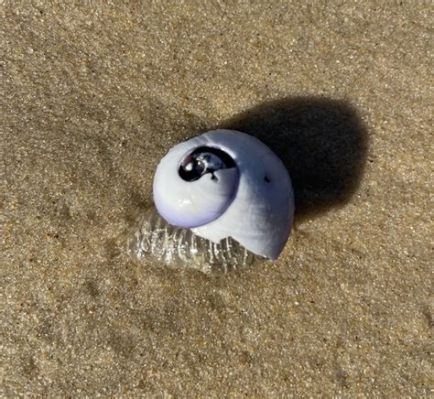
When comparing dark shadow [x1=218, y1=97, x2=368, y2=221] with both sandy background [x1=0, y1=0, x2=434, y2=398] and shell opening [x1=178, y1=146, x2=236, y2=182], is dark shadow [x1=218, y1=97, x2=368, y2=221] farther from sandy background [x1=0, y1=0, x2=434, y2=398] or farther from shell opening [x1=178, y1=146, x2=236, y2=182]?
shell opening [x1=178, y1=146, x2=236, y2=182]

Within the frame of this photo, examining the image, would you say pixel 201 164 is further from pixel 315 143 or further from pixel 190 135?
pixel 315 143

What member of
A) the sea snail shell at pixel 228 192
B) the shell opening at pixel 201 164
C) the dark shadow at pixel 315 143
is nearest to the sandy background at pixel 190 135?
the dark shadow at pixel 315 143

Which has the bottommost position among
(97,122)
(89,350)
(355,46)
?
(89,350)

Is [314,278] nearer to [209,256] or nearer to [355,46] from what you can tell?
[209,256]

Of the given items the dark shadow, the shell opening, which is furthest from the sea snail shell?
the dark shadow

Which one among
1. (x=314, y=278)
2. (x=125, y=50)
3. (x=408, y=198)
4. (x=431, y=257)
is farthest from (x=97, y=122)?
(x=431, y=257)

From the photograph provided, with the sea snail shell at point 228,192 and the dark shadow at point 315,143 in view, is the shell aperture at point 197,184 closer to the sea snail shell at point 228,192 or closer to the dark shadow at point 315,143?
the sea snail shell at point 228,192

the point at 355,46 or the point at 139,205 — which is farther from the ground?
the point at 355,46
